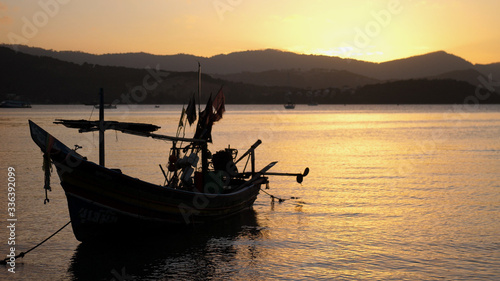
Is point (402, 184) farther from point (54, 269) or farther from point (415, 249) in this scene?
point (54, 269)

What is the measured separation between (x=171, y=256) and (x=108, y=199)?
2.99m

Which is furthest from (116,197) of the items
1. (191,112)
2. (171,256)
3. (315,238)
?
(315,238)

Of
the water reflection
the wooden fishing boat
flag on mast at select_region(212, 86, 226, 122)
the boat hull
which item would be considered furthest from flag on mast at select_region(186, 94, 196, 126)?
the water reflection

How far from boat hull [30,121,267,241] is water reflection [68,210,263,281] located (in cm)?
61

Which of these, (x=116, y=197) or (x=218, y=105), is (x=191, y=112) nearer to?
(x=218, y=105)

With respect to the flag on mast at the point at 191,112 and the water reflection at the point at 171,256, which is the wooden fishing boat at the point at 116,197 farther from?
the flag on mast at the point at 191,112

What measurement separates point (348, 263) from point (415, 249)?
10.7 ft

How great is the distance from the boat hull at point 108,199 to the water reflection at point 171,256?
0.61 metres

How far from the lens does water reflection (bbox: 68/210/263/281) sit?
1703 centimetres

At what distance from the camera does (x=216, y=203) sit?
891 inches

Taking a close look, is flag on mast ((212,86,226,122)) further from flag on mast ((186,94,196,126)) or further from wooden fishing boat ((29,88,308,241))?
wooden fishing boat ((29,88,308,241))

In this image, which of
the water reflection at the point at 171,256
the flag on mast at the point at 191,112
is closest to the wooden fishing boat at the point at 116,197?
the water reflection at the point at 171,256

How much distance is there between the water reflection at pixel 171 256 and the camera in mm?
17031

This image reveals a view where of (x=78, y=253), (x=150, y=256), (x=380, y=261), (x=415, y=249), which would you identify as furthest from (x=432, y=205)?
(x=78, y=253)
